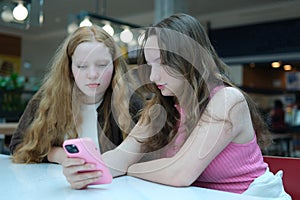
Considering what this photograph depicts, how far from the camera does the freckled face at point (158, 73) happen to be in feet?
2.84

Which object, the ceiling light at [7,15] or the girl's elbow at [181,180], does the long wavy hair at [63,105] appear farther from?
the ceiling light at [7,15]

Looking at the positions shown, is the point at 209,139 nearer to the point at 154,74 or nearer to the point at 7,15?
the point at 154,74

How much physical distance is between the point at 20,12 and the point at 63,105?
2263mm

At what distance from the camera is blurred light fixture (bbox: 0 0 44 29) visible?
3078 mm

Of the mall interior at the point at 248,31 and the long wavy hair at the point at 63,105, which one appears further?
the mall interior at the point at 248,31

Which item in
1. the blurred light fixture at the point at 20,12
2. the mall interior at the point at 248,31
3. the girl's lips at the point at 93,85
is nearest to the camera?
the girl's lips at the point at 93,85

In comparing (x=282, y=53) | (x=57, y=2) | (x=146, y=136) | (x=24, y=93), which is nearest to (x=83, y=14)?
(x=24, y=93)

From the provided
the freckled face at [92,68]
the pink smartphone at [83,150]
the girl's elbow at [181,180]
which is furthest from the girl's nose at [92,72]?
the girl's elbow at [181,180]

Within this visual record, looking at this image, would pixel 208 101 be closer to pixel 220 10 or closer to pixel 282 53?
pixel 282 53

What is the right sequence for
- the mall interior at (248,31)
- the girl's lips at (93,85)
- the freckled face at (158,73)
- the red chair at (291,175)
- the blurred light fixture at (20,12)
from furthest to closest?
the mall interior at (248,31) → the blurred light fixture at (20,12) → the red chair at (291,175) → the girl's lips at (93,85) → the freckled face at (158,73)

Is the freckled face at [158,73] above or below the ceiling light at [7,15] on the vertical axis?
below

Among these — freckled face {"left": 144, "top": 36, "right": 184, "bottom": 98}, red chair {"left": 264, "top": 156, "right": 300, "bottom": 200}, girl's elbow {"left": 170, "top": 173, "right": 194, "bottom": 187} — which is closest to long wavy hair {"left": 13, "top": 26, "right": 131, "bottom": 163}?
freckled face {"left": 144, "top": 36, "right": 184, "bottom": 98}

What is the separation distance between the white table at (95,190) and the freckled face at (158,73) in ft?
0.78

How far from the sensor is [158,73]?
87cm
